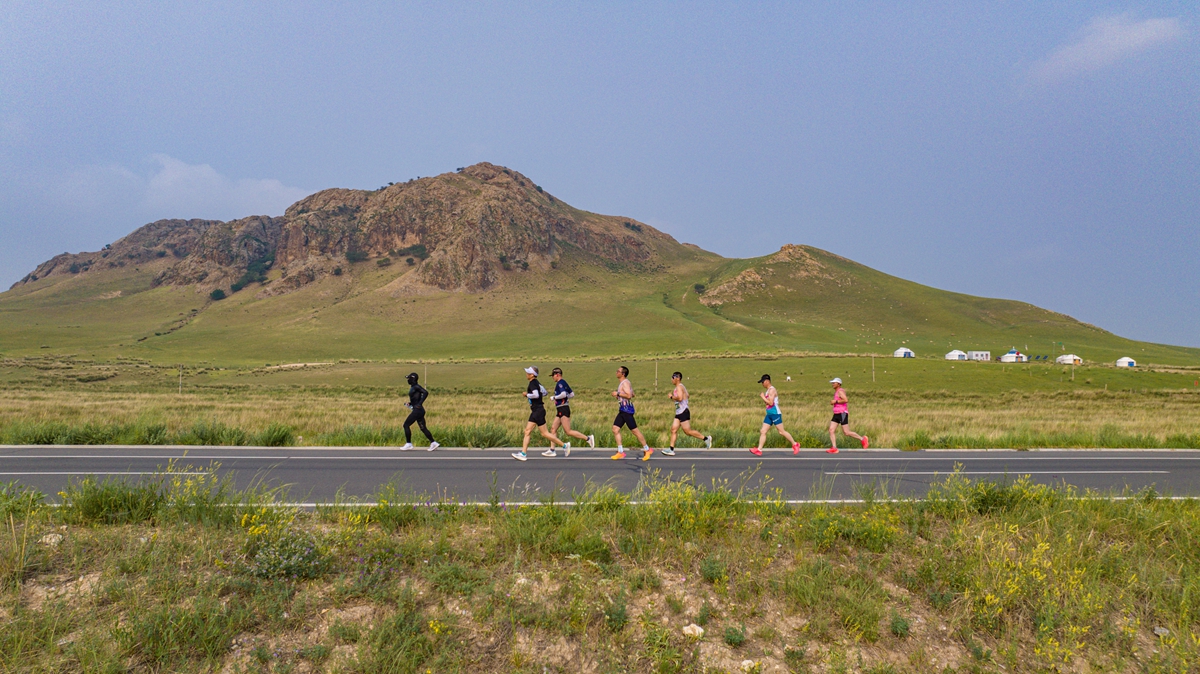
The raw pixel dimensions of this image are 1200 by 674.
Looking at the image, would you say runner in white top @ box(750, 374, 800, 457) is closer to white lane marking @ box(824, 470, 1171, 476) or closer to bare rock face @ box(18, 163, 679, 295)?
white lane marking @ box(824, 470, 1171, 476)

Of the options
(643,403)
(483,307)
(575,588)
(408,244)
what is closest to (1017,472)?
(575,588)

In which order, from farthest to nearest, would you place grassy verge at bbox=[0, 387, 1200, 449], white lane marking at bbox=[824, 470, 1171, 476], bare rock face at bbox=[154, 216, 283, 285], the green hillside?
bare rock face at bbox=[154, 216, 283, 285], the green hillside, grassy verge at bbox=[0, 387, 1200, 449], white lane marking at bbox=[824, 470, 1171, 476]

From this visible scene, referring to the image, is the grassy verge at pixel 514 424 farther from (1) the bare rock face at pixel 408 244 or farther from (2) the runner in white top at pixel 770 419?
(1) the bare rock face at pixel 408 244

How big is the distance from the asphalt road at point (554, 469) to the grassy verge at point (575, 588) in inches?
69.5

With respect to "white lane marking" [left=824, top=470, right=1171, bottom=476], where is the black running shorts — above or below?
above

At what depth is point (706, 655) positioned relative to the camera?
4543 mm

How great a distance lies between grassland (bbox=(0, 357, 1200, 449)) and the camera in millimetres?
15305

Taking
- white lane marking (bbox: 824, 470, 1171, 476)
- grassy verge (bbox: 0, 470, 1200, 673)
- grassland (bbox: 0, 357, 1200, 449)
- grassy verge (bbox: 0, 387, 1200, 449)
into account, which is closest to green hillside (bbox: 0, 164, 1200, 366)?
grassland (bbox: 0, 357, 1200, 449)

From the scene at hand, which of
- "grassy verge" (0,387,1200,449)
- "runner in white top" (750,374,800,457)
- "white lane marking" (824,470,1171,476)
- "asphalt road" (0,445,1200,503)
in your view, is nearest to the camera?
"asphalt road" (0,445,1200,503)


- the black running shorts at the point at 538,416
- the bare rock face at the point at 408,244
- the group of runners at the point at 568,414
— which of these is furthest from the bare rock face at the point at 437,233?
the black running shorts at the point at 538,416

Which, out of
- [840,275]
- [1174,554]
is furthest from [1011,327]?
[1174,554]

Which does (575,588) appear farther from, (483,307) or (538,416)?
(483,307)

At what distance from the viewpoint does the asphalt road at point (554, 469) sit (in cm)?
897

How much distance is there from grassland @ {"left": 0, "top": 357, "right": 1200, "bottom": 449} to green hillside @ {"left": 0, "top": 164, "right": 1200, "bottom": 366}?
26349 millimetres
